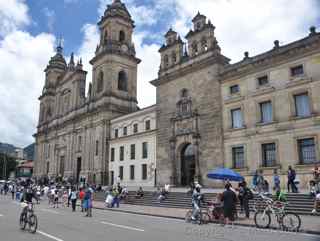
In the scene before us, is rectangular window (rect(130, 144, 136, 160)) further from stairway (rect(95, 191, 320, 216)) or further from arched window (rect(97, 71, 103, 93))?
arched window (rect(97, 71, 103, 93))

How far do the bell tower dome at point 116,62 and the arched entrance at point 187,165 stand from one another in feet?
60.4

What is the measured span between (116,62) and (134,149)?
15678 millimetres

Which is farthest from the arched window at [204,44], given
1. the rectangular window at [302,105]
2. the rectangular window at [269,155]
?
the rectangular window at [269,155]

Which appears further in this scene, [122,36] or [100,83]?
[122,36]

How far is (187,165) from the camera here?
31.1m

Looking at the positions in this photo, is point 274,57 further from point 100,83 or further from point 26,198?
point 100,83

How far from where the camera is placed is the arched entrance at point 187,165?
3050 centimetres

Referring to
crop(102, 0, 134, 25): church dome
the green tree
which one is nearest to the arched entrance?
crop(102, 0, 134, 25): church dome

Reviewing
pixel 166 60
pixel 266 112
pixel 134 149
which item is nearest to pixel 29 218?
pixel 266 112

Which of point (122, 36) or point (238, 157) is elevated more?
point (122, 36)

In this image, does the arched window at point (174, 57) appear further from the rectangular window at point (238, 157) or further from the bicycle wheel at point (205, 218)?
the bicycle wheel at point (205, 218)

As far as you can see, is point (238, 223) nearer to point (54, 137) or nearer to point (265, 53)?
point (265, 53)

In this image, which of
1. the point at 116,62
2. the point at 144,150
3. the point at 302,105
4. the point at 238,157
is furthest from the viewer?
the point at 116,62

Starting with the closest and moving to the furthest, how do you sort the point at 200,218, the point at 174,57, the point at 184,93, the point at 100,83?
the point at 200,218, the point at 184,93, the point at 174,57, the point at 100,83
